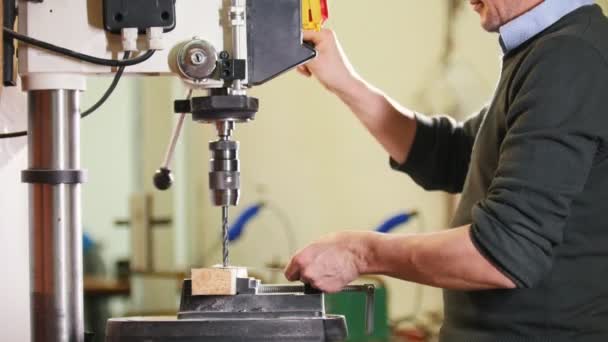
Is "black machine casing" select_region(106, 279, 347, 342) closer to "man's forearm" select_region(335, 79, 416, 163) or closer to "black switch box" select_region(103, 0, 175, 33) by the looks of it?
"black switch box" select_region(103, 0, 175, 33)

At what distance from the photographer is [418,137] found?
66.3 inches

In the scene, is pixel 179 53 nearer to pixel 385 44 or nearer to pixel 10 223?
pixel 10 223

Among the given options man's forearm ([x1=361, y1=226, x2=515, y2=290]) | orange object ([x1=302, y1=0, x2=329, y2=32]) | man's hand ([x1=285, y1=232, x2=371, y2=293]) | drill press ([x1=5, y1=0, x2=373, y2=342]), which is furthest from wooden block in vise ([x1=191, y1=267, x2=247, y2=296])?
orange object ([x1=302, y1=0, x2=329, y2=32])

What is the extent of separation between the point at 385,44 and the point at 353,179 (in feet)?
1.59

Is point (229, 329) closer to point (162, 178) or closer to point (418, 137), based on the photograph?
point (162, 178)

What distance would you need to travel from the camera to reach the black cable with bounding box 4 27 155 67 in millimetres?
1075

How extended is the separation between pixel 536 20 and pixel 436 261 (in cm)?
42

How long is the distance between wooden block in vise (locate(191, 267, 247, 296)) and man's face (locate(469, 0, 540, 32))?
0.64 meters

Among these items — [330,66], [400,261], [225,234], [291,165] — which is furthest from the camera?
[291,165]

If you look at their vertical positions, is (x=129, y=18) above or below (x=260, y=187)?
above

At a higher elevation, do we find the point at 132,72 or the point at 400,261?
the point at 132,72

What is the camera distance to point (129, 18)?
1080mm

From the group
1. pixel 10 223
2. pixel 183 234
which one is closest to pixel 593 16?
pixel 10 223

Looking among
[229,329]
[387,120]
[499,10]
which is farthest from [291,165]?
[229,329]
